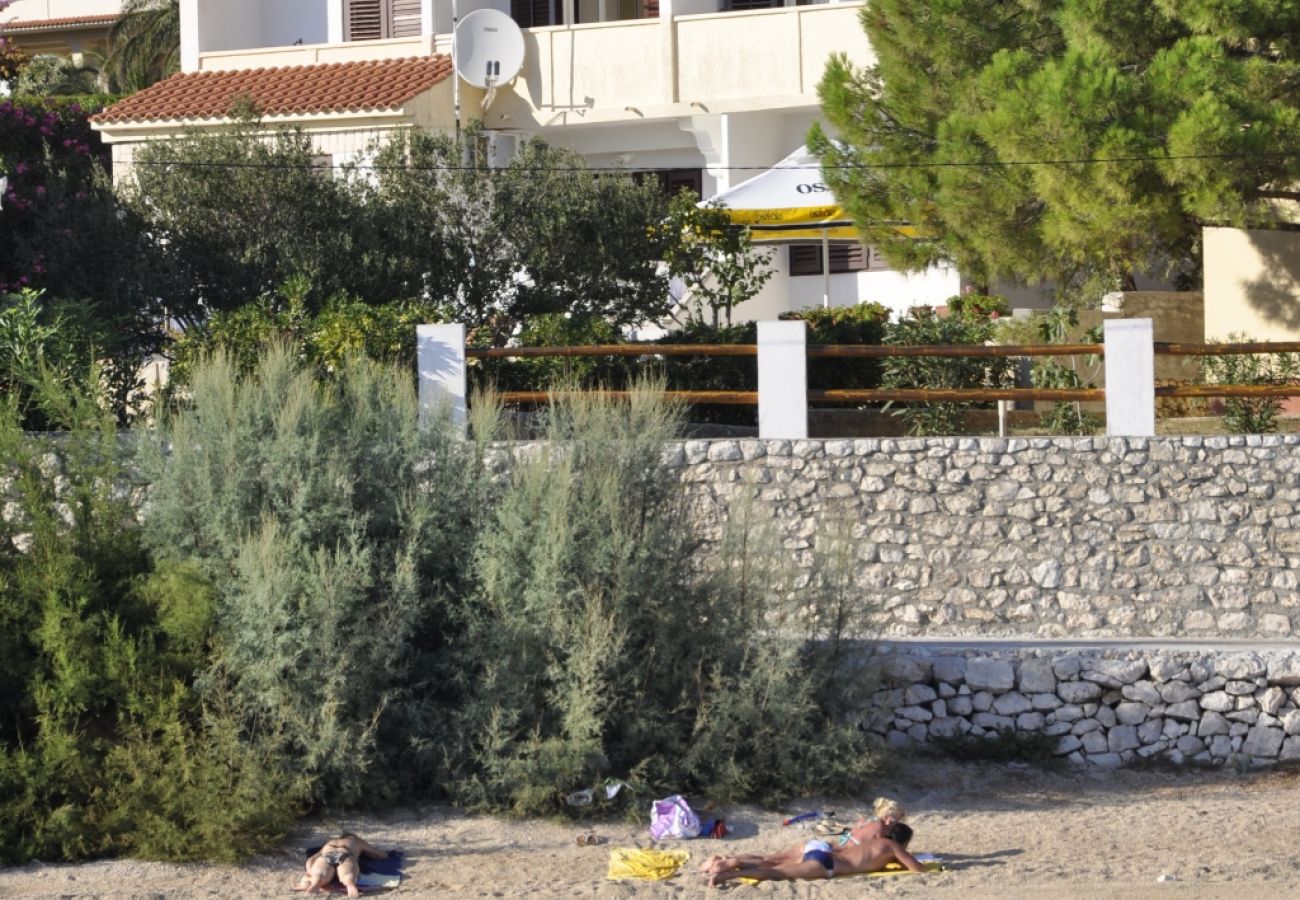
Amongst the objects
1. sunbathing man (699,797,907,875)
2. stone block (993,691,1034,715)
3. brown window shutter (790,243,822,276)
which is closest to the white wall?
brown window shutter (790,243,822,276)

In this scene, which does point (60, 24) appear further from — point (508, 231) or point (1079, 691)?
point (1079, 691)

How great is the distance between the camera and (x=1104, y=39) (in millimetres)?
15789

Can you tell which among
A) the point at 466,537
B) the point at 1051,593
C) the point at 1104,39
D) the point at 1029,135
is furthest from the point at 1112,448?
the point at 466,537

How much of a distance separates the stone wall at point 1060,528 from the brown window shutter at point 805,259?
10.3m

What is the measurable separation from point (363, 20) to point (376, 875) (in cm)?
1717

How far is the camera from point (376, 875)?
10430mm

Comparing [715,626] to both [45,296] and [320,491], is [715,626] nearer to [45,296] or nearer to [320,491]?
[320,491]

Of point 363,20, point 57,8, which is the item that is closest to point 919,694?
point 363,20

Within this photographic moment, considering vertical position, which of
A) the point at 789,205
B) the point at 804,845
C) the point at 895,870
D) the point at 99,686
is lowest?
the point at 895,870

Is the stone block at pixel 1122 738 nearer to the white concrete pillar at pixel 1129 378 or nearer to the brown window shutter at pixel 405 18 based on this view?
the white concrete pillar at pixel 1129 378

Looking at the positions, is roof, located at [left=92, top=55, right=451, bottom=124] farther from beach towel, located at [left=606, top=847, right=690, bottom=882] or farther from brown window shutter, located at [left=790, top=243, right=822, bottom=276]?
beach towel, located at [left=606, top=847, right=690, bottom=882]

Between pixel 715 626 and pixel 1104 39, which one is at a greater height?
pixel 1104 39

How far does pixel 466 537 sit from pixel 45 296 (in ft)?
19.4

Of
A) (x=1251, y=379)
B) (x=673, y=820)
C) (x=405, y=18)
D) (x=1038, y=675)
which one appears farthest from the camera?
(x=405, y=18)
